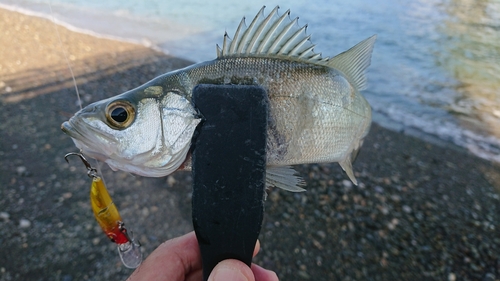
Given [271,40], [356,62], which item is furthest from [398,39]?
[271,40]

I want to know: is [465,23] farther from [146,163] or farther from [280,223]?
[146,163]

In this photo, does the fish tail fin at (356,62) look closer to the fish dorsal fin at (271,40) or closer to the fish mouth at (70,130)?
the fish dorsal fin at (271,40)

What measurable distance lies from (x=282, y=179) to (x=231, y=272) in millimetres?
442

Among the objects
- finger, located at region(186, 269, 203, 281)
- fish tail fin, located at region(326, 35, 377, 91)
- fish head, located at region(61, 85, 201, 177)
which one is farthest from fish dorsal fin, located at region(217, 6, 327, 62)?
finger, located at region(186, 269, 203, 281)

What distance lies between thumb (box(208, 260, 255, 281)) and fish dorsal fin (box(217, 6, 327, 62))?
0.89 m

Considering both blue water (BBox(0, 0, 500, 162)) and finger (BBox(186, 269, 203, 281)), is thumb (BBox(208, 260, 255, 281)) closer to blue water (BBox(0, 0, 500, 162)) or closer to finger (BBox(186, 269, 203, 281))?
finger (BBox(186, 269, 203, 281))

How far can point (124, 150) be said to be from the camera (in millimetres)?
1273

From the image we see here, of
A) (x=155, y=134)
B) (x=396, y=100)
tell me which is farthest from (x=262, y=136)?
(x=396, y=100)

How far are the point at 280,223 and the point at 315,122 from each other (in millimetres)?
2271

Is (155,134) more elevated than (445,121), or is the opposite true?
(155,134)

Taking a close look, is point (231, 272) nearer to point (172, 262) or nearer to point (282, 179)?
point (282, 179)

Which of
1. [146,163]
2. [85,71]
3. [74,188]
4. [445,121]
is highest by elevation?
[146,163]

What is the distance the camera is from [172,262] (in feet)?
6.16

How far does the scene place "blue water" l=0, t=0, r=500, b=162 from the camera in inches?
276
